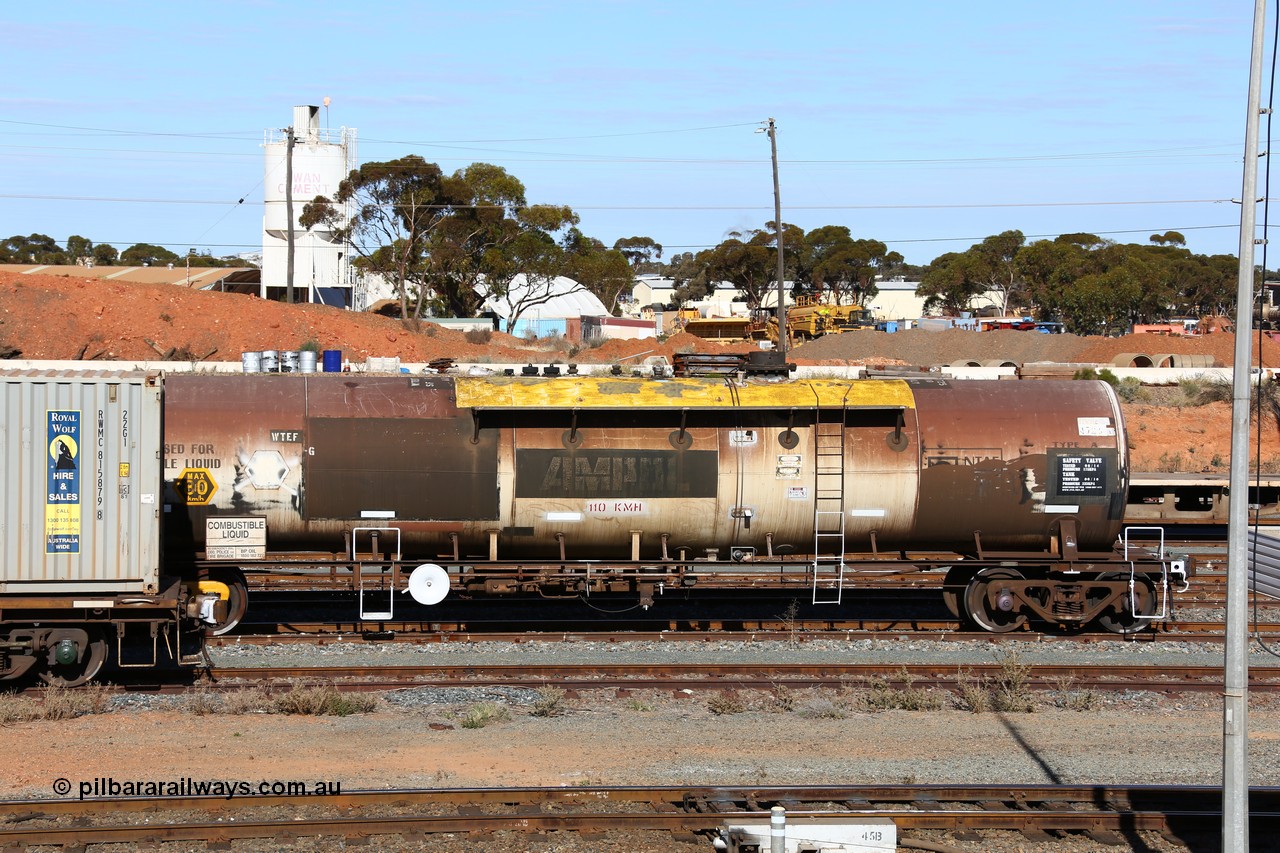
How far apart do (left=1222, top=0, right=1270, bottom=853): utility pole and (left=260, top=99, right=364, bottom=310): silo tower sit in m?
69.3

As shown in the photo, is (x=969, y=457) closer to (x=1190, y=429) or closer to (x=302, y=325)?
(x=1190, y=429)

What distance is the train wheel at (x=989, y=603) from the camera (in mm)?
17703

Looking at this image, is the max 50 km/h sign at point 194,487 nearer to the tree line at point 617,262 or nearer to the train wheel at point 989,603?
the train wheel at point 989,603

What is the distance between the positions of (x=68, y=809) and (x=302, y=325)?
168 feet

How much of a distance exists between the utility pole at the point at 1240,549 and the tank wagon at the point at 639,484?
866 cm

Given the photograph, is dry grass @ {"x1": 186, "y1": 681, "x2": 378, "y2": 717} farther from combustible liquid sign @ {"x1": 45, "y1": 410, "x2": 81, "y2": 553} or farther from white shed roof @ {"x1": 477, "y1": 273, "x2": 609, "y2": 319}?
white shed roof @ {"x1": 477, "y1": 273, "x2": 609, "y2": 319}

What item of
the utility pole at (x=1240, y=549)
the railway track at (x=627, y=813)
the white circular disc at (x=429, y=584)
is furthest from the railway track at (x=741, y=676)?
the utility pole at (x=1240, y=549)

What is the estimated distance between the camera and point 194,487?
16.5 metres

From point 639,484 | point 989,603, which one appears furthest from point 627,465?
point 989,603

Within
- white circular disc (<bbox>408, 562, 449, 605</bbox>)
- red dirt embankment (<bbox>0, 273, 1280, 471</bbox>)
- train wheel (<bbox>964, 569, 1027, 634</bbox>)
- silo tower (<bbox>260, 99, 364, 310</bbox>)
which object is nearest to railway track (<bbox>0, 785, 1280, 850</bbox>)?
white circular disc (<bbox>408, 562, 449, 605</bbox>)

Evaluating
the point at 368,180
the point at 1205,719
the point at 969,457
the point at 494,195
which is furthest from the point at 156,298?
the point at 1205,719

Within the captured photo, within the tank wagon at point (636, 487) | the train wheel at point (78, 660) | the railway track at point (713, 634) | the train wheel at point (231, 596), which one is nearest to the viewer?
the train wheel at point (78, 660)

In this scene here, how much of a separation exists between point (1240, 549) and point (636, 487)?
9.59 m

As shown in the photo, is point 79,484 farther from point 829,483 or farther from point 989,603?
point 989,603
